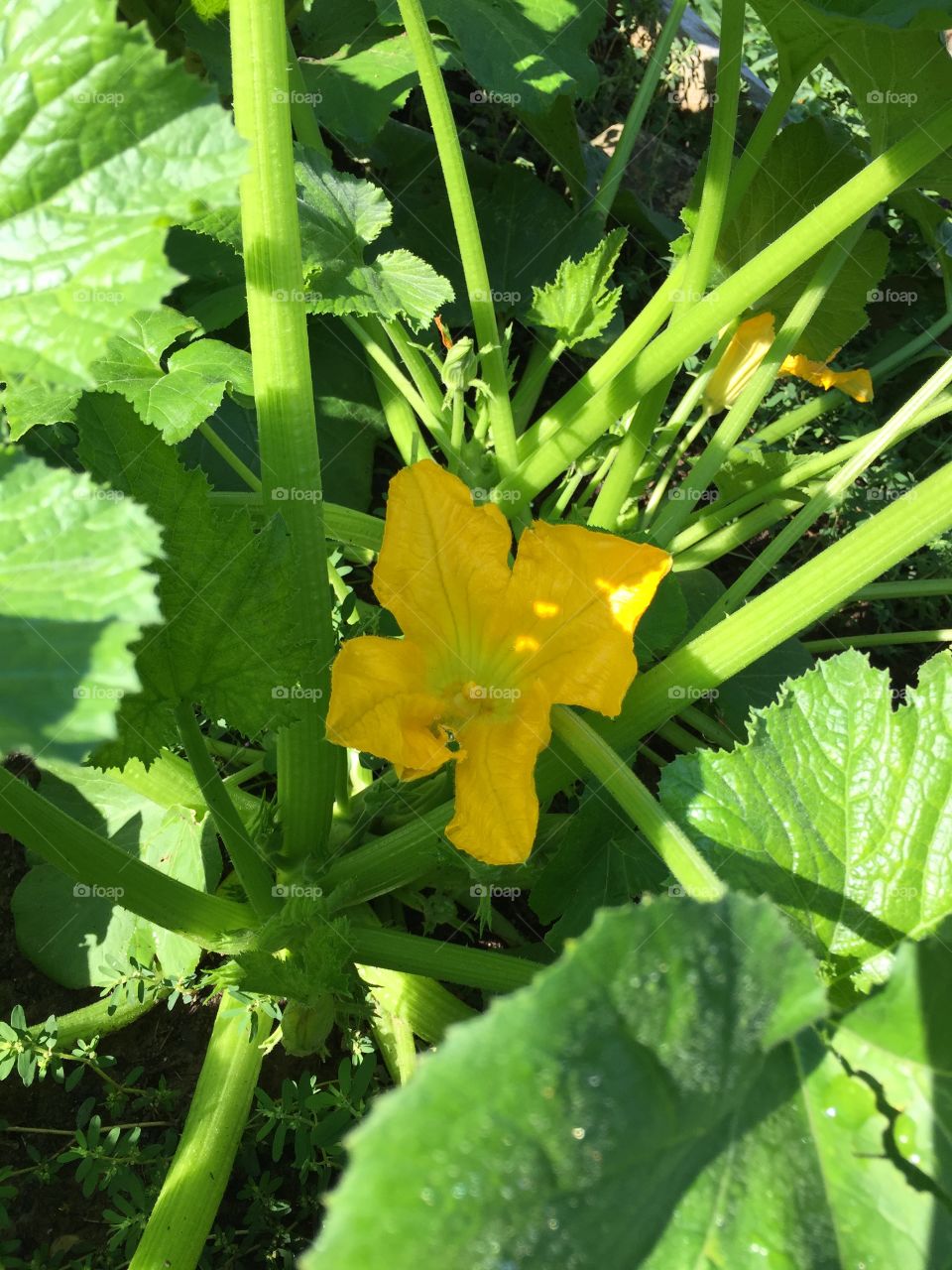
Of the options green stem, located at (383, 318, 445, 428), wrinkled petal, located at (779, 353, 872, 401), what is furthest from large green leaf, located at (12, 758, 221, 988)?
wrinkled petal, located at (779, 353, 872, 401)

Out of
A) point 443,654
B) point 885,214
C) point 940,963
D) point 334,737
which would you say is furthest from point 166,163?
point 885,214

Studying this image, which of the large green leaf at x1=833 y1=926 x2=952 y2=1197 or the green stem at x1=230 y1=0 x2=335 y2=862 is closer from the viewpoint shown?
the large green leaf at x1=833 y1=926 x2=952 y2=1197

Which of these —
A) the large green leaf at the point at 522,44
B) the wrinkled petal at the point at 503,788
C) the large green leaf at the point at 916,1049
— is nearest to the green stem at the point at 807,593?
the wrinkled petal at the point at 503,788

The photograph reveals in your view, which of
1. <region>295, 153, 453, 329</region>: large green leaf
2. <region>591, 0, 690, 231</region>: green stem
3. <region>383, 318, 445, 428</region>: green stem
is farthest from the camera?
<region>591, 0, 690, 231</region>: green stem

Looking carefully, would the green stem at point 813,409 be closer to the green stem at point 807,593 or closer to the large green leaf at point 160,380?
the green stem at point 807,593

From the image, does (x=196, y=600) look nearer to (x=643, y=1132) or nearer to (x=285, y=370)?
(x=285, y=370)

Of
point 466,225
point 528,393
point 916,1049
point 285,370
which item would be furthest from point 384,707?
point 528,393

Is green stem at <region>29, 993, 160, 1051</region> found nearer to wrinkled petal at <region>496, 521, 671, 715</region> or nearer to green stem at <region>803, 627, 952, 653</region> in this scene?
wrinkled petal at <region>496, 521, 671, 715</region>
